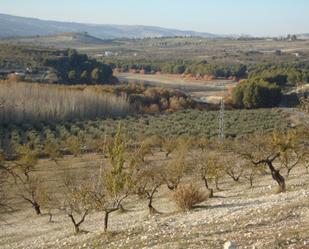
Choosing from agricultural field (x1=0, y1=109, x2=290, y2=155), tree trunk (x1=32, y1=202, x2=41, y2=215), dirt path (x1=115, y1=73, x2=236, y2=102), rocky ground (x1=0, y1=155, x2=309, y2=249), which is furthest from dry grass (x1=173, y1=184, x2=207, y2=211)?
dirt path (x1=115, y1=73, x2=236, y2=102)

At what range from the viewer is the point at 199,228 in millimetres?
18703

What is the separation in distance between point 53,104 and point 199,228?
6113cm

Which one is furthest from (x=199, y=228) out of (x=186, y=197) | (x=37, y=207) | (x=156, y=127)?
(x=156, y=127)

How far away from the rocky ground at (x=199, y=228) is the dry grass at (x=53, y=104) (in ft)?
149

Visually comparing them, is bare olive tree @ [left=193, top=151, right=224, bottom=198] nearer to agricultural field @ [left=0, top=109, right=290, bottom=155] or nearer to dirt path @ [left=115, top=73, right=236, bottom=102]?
agricultural field @ [left=0, top=109, right=290, bottom=155]

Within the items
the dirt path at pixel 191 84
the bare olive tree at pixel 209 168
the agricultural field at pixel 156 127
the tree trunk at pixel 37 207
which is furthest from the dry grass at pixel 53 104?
the bare olive tree at pixel 209 168

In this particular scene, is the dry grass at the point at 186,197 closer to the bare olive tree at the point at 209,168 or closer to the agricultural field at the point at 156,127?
the bare olive tree at the point at 209,168

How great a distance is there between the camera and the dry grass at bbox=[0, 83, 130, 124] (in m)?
74.1

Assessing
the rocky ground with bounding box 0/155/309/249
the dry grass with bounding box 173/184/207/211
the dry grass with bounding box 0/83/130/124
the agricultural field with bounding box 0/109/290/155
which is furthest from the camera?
the dry grass with bounding box 0/83/130/124

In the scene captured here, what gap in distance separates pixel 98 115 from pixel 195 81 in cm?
6352

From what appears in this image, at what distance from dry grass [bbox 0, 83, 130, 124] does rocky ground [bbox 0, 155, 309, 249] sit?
45.4 meters

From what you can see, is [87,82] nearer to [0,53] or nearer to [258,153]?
[0,53]

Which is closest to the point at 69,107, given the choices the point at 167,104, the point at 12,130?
the point at 12,130

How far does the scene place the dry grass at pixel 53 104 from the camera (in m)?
74.1
